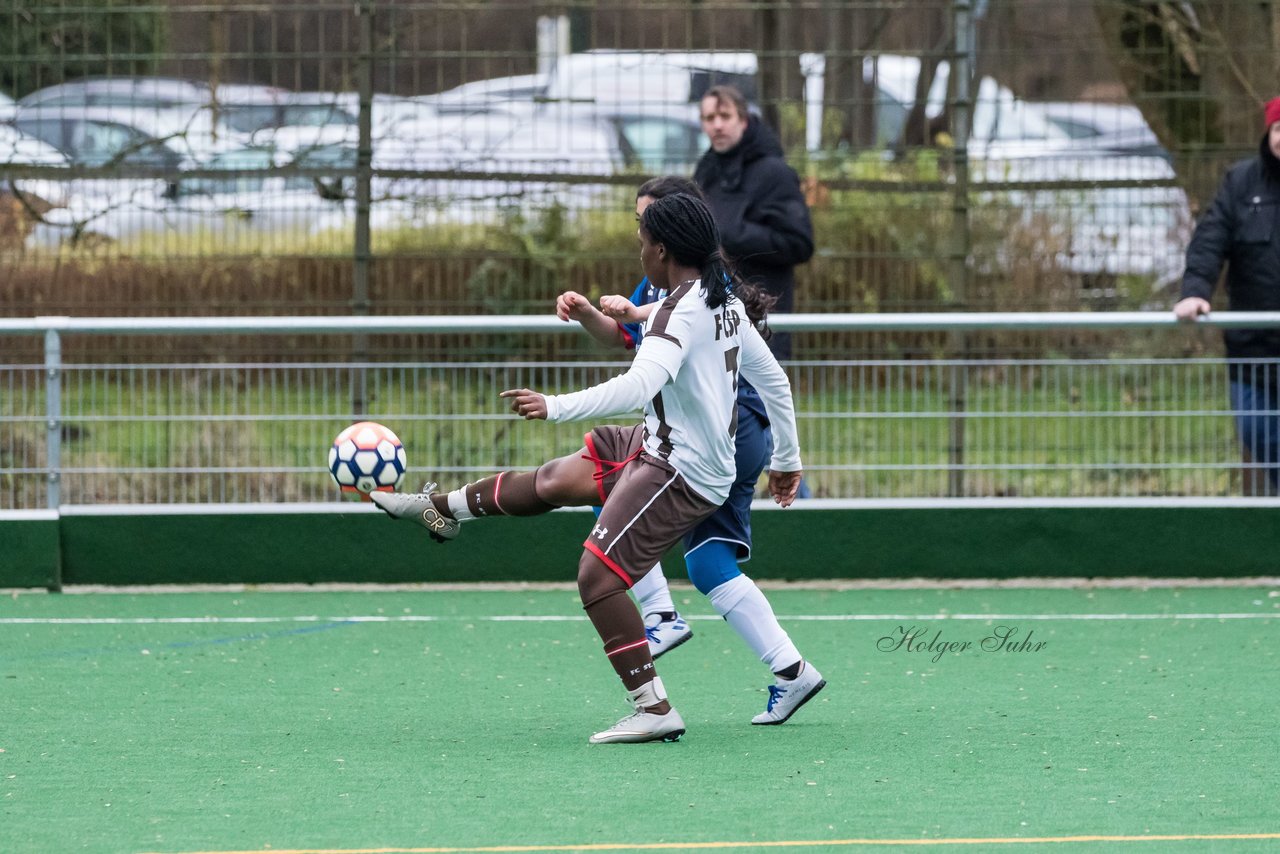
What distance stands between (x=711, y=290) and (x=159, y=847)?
225 cm

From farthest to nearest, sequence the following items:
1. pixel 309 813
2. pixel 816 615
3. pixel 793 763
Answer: pixel 816 615 → pixel 793 763 → pixel 309 813

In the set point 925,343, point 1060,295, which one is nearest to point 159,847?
point 925,343

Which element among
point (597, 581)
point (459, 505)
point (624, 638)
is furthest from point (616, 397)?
point (459, 505)

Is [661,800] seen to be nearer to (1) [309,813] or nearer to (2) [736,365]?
(1) [309,813]

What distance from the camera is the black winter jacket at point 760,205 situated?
9.16 m

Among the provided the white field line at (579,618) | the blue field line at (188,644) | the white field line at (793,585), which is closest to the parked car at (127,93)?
the white field line at (793,585)

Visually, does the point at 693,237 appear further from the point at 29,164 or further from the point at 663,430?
the point at 29,164

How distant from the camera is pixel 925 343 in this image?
970 cm

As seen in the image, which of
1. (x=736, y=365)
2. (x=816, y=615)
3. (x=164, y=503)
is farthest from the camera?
(x=164, y=503)

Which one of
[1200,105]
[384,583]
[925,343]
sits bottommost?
[384,583]

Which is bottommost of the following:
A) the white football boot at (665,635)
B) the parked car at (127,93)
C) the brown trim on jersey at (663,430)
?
the white football boot at (665,635)

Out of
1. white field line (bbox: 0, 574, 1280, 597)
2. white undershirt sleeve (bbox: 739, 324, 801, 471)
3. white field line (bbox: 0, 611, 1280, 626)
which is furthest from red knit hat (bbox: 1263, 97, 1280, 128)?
white undershirt sleeve (bbox: 739, 324, 801, 471)

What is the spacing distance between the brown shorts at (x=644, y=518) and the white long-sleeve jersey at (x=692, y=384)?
0.04 meters

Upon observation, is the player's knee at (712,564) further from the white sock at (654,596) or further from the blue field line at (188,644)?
the blue field line at (188,644)
